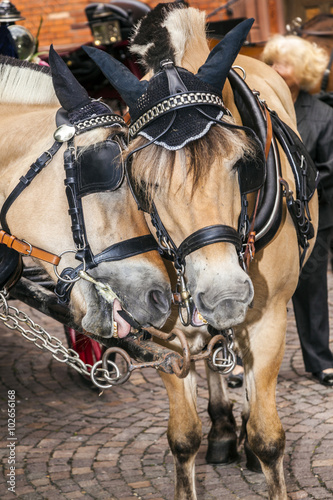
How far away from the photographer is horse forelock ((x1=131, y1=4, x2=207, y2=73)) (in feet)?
7.68

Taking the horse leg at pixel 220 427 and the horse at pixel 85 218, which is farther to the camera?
the horse leg at pixel 220 427

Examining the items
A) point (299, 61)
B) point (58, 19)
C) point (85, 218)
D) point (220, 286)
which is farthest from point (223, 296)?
point (58, 19)

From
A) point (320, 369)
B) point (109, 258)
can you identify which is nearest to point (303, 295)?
point (320, 369)

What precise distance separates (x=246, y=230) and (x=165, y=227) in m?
0.31

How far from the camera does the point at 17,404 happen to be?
4598 mm

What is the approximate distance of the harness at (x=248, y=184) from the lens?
2.11 meters

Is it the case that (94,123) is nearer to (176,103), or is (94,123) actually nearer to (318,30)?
(176,103)

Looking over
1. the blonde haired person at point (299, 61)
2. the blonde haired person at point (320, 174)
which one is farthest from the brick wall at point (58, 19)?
the blonde haired person at point (320, 174)

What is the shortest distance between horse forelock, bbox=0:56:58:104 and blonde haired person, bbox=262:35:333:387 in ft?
7.34

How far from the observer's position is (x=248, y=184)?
224 centimetres

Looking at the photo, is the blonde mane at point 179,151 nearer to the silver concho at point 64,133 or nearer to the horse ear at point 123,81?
the horse ear at point 123,81

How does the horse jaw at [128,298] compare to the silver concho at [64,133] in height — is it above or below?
below

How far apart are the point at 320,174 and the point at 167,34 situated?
2.30 metres

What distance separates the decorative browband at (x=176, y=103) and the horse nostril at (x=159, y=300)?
1.66 ft
